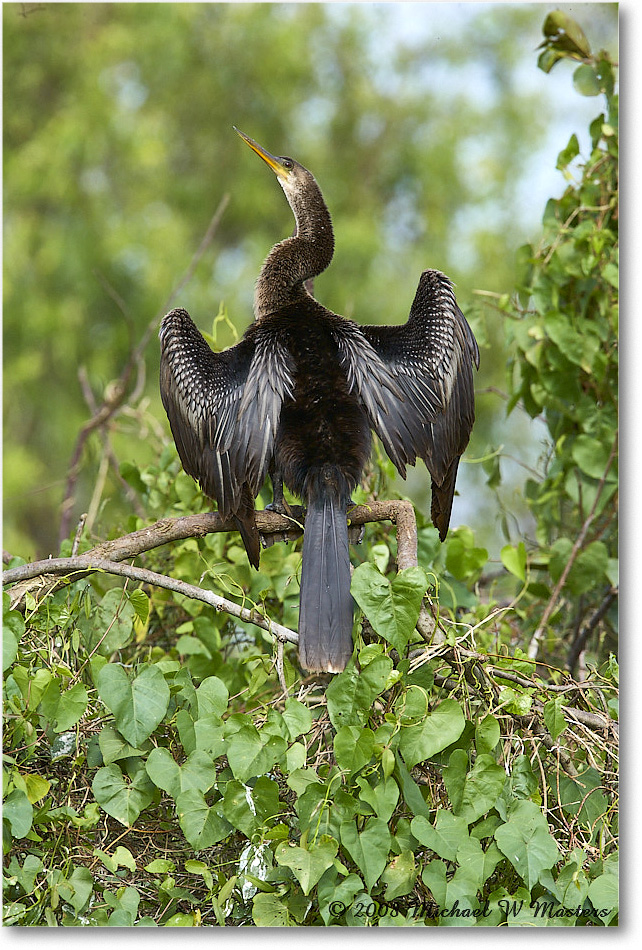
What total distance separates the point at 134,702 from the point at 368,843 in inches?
15.2

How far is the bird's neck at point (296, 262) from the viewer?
184 centimetres

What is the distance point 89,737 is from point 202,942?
0.38 metres

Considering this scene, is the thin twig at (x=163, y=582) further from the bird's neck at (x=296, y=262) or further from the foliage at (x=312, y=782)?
the bird's neck at (x=296, y=262)

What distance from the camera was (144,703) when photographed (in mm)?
1306

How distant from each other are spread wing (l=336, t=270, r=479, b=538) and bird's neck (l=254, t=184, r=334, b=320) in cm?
20

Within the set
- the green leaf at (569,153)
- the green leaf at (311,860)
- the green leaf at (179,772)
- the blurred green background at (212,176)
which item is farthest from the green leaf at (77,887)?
the blurred green background at (212,176)

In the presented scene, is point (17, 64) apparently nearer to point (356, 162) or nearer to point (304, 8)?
point (304, 8)

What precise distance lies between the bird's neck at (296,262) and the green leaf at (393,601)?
720 mm

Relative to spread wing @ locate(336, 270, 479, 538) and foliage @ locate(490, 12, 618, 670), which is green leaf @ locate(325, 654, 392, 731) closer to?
spread wing @ locate(336, 270, 479, 538)

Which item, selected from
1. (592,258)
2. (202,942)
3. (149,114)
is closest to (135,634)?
(202,942)

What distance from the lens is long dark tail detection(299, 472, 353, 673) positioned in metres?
1.37

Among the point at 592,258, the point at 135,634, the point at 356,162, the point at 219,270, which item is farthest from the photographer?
the point at 356,162

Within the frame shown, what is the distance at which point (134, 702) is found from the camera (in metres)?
1.30

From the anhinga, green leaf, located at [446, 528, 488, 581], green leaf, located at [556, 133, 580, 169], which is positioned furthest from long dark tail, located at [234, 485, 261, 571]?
green leaf, located at [556, 133, 580, 169]
